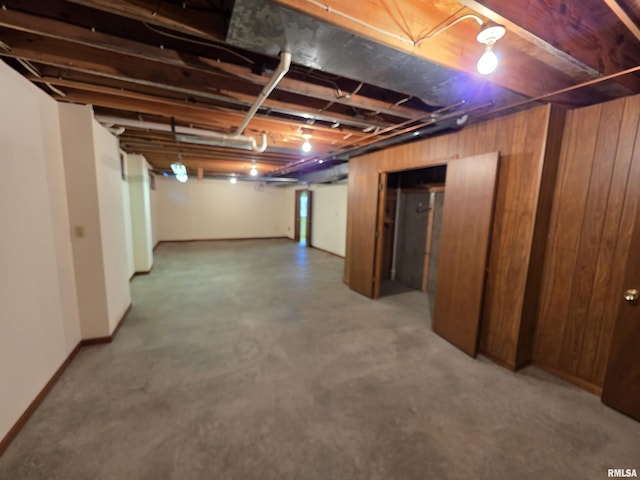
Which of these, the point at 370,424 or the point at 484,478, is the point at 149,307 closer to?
the point at 370,424

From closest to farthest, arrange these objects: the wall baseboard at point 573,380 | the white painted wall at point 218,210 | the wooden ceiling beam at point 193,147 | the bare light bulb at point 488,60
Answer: the bare light bulb at point 488,60 → the wall baseboard at point 573,380 → the wooden ceiling beam at point 193,147 → the white painted wall at point 218,210

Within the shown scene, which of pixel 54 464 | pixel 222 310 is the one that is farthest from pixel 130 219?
pixel 54 464

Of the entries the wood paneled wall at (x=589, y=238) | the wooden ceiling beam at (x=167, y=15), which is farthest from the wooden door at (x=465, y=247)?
the wooden ceiling beam at (x=167, y=15)

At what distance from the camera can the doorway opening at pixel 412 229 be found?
14.6ft

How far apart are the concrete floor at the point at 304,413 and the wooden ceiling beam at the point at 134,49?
2229 millimetres

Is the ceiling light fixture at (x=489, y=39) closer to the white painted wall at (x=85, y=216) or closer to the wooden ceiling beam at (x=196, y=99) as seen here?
the wooden ceiling beam at (x=196, y=99)

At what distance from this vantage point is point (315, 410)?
1849 mm

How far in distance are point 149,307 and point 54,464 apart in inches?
90.4

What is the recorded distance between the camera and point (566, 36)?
1437 millimetres

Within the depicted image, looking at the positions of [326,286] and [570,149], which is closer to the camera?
[570,149]

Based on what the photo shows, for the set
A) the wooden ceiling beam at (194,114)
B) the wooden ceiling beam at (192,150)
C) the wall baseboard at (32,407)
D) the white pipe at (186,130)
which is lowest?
the wall baseboard at (32,407)

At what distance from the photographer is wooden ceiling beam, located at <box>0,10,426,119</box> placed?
1.31 m

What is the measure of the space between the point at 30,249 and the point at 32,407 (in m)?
1.03

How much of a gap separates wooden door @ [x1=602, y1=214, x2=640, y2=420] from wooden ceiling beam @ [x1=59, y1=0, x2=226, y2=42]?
2867 millimetres
